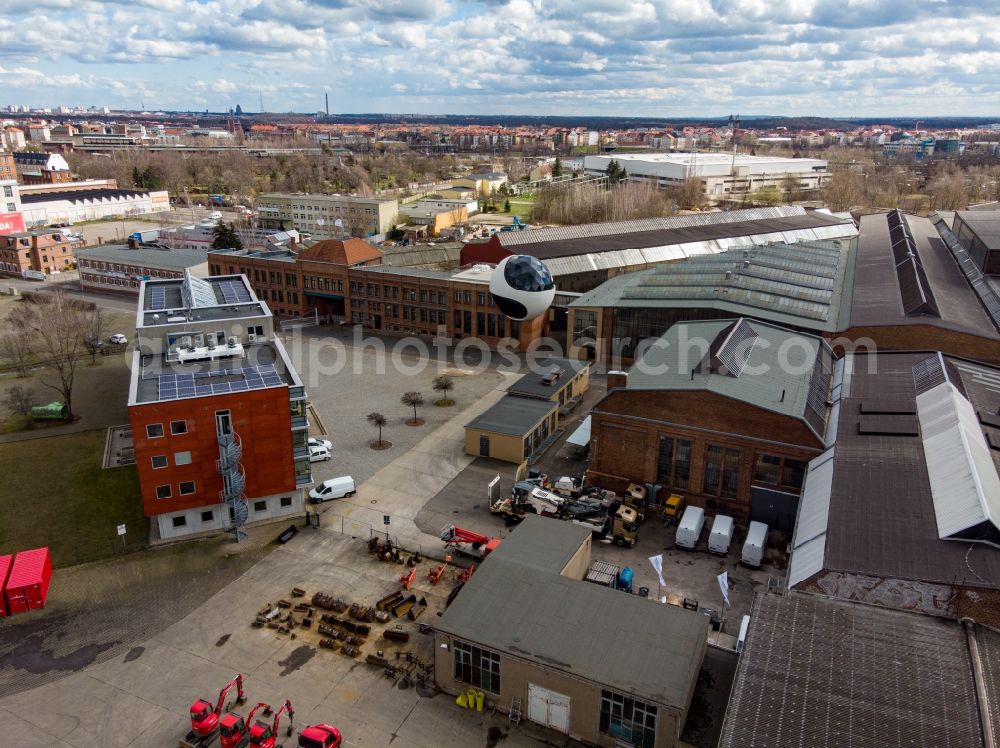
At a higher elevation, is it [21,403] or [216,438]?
[216,438]

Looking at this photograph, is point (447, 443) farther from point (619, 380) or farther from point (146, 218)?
point (146, 218)

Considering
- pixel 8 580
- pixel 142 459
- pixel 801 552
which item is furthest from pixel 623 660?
pixel 8 580

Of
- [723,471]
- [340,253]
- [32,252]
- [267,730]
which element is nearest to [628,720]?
[267,730]

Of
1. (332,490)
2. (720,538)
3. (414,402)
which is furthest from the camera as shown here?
(414,402)

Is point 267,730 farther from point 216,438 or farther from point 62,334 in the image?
point 62,334

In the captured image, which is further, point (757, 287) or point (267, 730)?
point (757, 287)

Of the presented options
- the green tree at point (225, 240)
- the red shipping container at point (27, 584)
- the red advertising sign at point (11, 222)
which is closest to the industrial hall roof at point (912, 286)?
A: the red shipping container at point (27, 584)

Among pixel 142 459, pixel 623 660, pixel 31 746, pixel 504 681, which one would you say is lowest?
pixel 31 746
